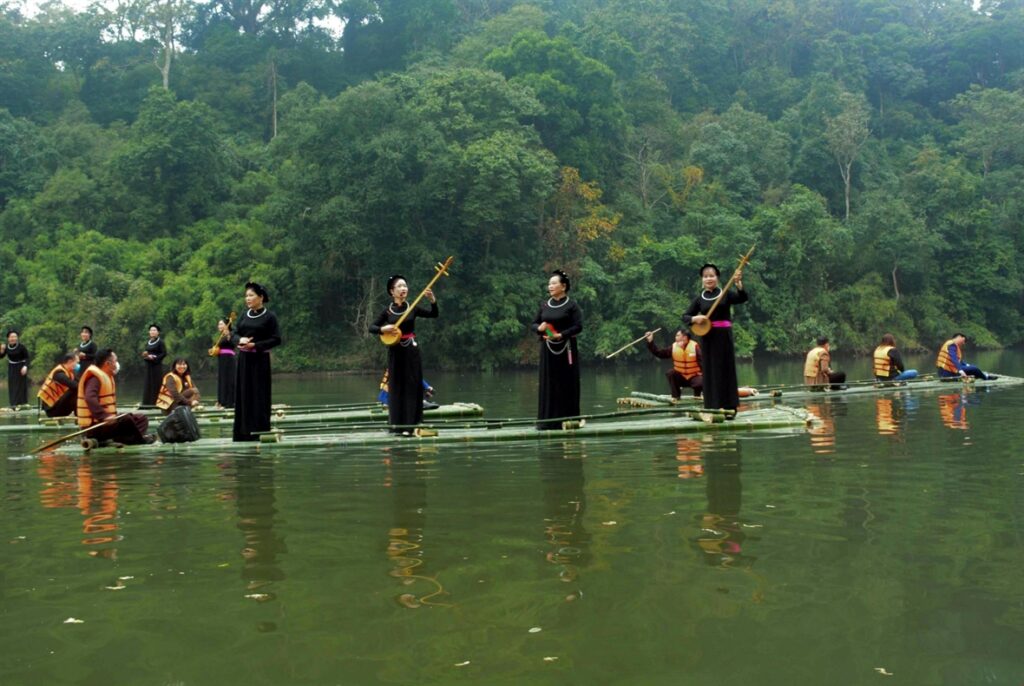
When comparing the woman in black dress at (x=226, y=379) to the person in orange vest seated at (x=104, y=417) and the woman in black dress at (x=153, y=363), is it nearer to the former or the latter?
the woman in black dress at (x=153, y=363)

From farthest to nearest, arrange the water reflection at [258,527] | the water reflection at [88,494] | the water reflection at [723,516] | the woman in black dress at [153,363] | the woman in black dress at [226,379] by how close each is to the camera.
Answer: the woman in black dress at [226,379], the woman in black dress at [153,363], the water reflection at [88,494], the water reflection at [723,516], the water reflection at [258,527]

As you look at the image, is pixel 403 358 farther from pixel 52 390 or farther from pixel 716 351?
pixel 52 390

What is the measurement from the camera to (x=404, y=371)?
12.8 meters

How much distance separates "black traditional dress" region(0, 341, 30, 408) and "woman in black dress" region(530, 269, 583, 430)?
1154cm

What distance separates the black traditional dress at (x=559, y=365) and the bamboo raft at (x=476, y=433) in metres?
0.26

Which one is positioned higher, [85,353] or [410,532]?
[85,353]

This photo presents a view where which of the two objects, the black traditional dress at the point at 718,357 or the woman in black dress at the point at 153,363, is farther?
the woman in black dress at the point at 153,363

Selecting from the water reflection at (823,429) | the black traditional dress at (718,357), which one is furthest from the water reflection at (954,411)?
the black traditional dress at (718,357)

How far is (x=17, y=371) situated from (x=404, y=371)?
10.9 meters

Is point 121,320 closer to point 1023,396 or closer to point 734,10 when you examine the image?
point 1023,396

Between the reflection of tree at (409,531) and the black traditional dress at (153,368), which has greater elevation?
the black traditional dress at (153,368)

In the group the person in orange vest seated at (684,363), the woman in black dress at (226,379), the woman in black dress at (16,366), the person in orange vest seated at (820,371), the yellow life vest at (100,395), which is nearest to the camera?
the yellow life vest at (100,395)

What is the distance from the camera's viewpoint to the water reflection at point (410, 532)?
18.4ft

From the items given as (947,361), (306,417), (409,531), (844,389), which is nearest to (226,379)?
(306,417)
